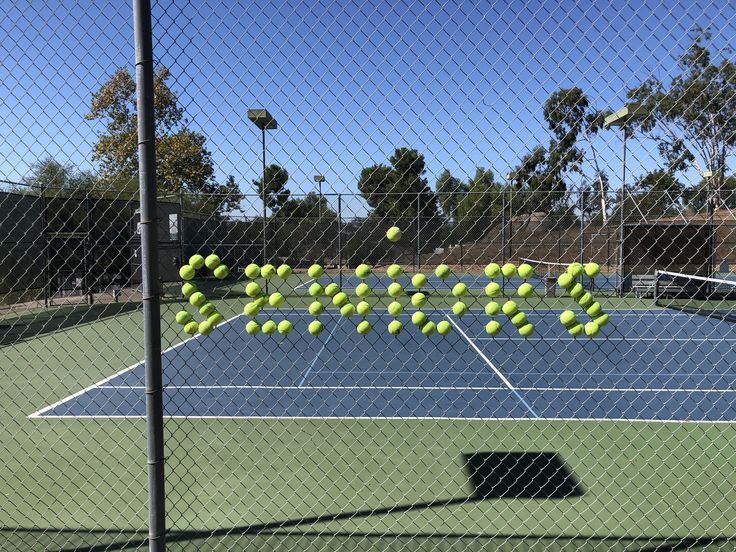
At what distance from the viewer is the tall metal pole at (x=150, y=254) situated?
7.60ft

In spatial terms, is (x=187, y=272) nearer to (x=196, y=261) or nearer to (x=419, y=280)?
(x=196, y=261)

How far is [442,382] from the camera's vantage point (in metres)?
6.82

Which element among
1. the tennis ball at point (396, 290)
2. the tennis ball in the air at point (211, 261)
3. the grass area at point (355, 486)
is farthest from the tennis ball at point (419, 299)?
the grass area at point (355, 486)

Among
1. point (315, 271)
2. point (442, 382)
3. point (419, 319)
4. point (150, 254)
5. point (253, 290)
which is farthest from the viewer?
point (442, 382)

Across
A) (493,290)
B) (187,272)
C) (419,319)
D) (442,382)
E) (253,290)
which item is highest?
(187,272)

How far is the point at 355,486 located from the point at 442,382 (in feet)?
9.58

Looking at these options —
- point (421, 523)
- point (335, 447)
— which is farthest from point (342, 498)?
point (335, 447)

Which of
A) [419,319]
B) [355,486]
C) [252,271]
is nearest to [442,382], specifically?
[355,486]

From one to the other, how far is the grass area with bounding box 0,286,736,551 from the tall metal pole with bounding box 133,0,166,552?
107 centimetres

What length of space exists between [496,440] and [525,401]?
4.12 ft

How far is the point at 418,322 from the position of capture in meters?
3.02

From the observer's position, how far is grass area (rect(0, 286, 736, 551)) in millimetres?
3357

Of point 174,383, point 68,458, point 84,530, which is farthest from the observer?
point 174,383

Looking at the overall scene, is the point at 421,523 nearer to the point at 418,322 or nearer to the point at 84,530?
the point at 418,322
